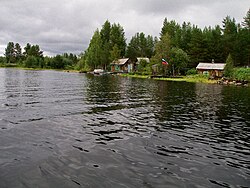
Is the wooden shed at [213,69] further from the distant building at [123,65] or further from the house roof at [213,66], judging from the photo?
the distant building at [123,65]

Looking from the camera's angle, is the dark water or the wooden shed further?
the wooden shed

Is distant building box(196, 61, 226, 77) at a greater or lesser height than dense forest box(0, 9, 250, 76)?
lesser

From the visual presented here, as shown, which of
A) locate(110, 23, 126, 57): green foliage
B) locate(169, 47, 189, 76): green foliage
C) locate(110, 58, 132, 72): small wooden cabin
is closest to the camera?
locate(169, 47, 189, 76): green foliage

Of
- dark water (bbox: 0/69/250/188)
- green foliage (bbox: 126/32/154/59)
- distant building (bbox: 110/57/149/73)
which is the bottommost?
dark water (bbox: 0/69/250/188)

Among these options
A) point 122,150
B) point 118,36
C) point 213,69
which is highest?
point 118,36

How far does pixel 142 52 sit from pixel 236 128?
134 metres

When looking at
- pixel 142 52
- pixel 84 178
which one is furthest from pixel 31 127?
pixel 142 52

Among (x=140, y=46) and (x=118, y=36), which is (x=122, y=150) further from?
(x=140, y=46)

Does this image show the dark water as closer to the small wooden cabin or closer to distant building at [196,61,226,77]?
distant building at [196,61,226,77]

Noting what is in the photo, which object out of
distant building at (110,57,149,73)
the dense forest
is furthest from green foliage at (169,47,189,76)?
distant building at (110,57,149,73)

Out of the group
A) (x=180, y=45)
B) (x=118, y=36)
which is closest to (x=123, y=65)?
(x=118, y=36)

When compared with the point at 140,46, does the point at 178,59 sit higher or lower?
lower

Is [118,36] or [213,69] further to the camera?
[118,36]

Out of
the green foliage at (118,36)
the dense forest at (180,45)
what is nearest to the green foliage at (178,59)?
the dense forest at (180,45)
